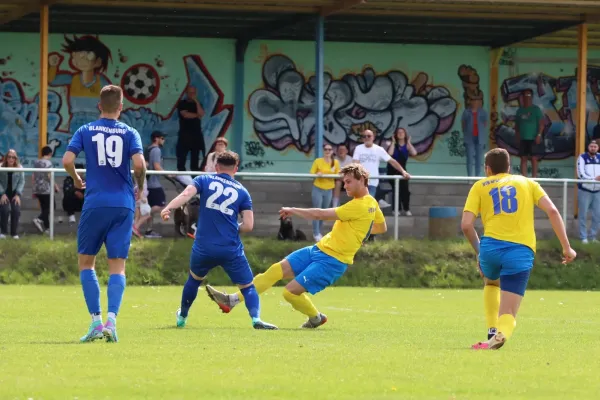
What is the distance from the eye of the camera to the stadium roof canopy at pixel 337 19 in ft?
82.2

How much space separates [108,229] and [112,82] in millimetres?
21015

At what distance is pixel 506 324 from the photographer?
396 inches

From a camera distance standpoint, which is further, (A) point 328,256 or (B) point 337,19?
(B) point 337,19

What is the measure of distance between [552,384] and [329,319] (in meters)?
6.20

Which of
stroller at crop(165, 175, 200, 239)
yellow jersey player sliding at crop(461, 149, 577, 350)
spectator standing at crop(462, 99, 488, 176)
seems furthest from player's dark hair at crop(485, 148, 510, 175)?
spectator standing at crop(462, 99, 488, 176)

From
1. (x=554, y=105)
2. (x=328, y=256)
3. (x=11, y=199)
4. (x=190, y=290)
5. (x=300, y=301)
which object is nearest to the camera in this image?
(x=190, y=290)

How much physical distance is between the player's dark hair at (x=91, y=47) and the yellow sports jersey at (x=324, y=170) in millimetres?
9154

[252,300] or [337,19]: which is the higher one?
[337,19]

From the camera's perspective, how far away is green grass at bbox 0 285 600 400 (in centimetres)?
746

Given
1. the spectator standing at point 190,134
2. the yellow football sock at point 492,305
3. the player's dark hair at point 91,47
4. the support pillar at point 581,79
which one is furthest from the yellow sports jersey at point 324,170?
the yellow football sock at point 492,305

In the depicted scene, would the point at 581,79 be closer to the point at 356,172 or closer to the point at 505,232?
the point at 356,172

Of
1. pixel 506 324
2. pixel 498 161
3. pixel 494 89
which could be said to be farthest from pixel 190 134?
pixel 506 324

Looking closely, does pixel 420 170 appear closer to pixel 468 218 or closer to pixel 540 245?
pixel 540 245

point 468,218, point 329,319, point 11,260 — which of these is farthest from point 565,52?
point 468,218
